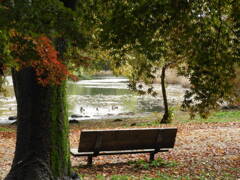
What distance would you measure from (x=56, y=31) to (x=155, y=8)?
577 cm

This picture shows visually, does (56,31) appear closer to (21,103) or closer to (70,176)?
(21,103)

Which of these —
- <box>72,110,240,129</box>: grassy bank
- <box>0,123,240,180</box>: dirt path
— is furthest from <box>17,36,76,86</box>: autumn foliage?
<box>72,110,240,129</box>: grassy bank

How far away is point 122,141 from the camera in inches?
362

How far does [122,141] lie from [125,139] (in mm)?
82

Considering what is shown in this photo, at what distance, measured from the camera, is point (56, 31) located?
14.1 feet

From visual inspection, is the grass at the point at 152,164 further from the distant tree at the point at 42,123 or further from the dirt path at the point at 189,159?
the distant tree at the point at 42,123

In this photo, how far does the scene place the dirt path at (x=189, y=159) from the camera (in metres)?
8.73

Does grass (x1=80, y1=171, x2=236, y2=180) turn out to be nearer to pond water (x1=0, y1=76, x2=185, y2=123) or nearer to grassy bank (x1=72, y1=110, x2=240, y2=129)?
grassy bank (x1=72, y1=110, x2=240, y2=129)

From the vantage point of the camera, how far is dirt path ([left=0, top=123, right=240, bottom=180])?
8.73 metres

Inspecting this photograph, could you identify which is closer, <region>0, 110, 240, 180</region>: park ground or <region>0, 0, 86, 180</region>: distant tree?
<region>0, 0, 86, 180</region>: distant tree

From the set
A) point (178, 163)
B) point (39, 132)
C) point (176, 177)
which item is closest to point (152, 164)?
point (178, 163)

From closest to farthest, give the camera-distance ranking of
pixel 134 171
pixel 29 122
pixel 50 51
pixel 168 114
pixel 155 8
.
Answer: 1. pixel 50 51
2. pixel 29 122
3. pixel 134 171
4. pixel 155 8
5. pixel 168 114

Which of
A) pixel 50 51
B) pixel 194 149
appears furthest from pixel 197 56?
pixel 50 51

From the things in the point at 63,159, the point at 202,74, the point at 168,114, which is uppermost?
the point at 202,74
